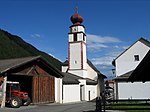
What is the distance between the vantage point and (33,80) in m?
24.8

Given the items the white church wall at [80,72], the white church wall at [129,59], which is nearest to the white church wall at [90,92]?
the white church wall at [80,72]

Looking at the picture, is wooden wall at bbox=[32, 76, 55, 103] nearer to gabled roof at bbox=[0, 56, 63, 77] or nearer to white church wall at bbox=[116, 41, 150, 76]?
gabled roof at bbox=[0, 56, 63, 77]

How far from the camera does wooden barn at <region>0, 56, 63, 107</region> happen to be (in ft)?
78.0

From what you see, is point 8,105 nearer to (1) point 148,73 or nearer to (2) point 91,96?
(1) point 148,73

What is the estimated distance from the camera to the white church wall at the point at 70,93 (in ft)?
105

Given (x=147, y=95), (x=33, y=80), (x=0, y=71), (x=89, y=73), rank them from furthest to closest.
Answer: (x=89, y=73) → (x=147, y=95) → (x=33, y=80) → (x=0, y=71)

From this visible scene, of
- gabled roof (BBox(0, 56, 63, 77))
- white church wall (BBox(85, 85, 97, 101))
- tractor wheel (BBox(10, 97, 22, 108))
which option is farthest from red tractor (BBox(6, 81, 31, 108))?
white church wall (BBox(85, 85, 97, 101))

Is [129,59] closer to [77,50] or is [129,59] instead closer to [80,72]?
[80,72]

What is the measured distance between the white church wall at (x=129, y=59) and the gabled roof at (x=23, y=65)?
10.0 meters

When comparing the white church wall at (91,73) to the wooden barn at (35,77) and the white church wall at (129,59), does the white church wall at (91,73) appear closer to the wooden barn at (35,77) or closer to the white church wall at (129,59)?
the white church wall at (129,59)

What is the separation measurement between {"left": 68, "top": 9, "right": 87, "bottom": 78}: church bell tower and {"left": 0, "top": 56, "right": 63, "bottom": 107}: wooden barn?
15888 mm

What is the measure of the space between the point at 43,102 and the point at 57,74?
3830mm

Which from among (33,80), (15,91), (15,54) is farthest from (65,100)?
(15,54)

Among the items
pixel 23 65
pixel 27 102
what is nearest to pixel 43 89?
pixel 27 102
